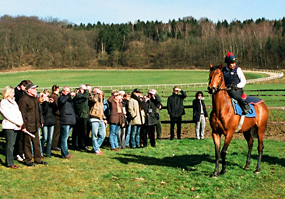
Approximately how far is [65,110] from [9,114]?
2.03m

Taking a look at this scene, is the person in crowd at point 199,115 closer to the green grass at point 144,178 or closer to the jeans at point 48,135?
the green grass at point 144,178

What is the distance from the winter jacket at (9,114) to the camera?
321 inches

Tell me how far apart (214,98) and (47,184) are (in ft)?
14.7

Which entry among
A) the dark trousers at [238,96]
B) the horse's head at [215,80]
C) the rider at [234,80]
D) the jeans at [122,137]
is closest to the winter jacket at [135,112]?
the jeans at [122,137]

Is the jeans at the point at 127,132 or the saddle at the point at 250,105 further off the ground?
the saddle at the point at 250,105

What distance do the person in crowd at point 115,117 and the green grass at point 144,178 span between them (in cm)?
94

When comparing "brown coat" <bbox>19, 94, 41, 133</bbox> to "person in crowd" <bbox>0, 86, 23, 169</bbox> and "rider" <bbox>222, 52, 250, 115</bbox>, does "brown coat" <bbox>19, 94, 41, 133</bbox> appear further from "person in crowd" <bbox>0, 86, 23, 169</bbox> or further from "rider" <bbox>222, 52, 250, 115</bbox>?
"rider" <bbox>222, 52, 250, 115</bbox>

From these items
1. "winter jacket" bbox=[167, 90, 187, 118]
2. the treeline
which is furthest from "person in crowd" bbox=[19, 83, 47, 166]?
the treeline

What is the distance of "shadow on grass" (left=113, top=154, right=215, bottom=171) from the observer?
9203mm

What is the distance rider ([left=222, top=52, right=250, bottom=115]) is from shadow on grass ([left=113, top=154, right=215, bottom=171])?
207cm

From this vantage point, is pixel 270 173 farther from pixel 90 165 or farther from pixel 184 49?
pixel 184 49

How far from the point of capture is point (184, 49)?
112000mm

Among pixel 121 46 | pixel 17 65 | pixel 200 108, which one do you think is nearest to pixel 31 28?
pixel 17 65

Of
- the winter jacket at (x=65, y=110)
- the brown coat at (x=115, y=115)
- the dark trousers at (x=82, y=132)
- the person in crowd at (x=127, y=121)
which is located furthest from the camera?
the person in crowd at (x=127, y=121)
